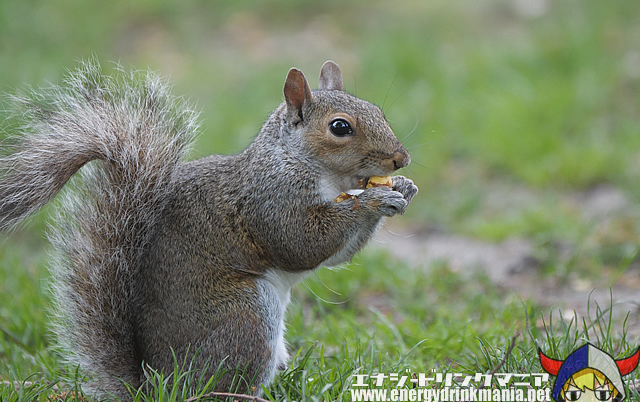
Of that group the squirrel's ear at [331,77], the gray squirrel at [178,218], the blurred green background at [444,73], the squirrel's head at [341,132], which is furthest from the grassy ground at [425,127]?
the squirrel's head at [341,132]

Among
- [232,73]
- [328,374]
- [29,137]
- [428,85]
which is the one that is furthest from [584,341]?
[232,73]

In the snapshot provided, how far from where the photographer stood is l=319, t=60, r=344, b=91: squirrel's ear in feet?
8.64

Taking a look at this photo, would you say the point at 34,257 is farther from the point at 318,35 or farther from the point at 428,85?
the point at 318,35

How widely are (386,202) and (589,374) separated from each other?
77cm

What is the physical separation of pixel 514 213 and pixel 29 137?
2.98 m

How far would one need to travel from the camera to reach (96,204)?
2184 mm

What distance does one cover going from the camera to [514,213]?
428 centimetres

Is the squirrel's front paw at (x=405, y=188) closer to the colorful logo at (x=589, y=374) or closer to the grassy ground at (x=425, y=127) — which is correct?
the grassy ground at (x=425, y=127)

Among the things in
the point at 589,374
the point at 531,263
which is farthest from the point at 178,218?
the point at 531,263

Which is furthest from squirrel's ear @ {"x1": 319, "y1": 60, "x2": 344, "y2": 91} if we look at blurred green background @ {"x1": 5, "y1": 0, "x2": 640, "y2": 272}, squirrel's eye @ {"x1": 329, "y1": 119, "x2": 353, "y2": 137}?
blurred green background @ {"x1": 5, "y1": 0, "x2": 640, "y2": 272}

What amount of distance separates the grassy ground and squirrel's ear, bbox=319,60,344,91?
332mm

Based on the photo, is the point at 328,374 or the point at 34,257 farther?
the point at 34,257

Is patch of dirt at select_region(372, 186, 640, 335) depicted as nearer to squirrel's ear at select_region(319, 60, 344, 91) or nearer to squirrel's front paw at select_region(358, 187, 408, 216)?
squirrel's front paw at select_region(358, 187, 408, 216)

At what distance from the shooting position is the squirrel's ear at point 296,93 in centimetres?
231
